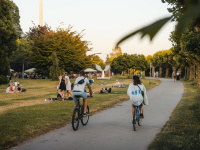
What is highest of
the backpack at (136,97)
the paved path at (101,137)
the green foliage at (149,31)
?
the green foliage at (149,31)

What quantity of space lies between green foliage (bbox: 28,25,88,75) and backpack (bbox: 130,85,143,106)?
1583 inches

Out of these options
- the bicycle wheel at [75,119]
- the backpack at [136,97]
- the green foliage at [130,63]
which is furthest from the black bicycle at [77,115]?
the green foliage at [130,63]

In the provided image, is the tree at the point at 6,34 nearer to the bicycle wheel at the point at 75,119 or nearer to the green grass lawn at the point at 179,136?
the bicycle wheel at the point at 75,119

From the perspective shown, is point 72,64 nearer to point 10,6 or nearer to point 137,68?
point 137,68

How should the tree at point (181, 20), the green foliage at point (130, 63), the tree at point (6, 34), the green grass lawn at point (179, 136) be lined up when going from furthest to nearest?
the green foliage at point (130, 63) → the tree at point (6, 34) → the green grass lawn at point (179, 136) → the tree at point (181, 20)

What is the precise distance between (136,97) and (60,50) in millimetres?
41629

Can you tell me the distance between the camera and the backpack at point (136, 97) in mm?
7180

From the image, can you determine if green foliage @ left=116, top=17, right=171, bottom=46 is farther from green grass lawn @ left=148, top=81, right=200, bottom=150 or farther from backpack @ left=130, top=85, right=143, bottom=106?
backpack @ left=130, top=85, right=143, bottom=106

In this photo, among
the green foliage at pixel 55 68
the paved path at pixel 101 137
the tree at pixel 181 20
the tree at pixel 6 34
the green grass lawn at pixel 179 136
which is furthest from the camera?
the green foliage at pixel 55 68

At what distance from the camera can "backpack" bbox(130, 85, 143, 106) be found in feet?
23.6

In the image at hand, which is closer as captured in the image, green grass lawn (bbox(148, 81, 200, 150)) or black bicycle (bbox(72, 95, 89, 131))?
green grass lawn (bbox(148, 81, 200, 150))

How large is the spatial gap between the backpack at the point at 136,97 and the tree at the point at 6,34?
2163 cm

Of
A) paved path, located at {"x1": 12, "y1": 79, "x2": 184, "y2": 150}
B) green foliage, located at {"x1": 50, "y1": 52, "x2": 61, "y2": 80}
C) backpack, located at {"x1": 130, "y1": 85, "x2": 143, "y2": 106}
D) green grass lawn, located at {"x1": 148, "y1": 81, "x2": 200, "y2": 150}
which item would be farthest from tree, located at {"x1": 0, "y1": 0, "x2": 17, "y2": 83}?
green grass lawn, located at {"x1": 148, "y1": 81, "x2": 200, "y2": 150}

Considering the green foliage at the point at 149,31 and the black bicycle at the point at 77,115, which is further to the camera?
the black bicycle at the point at 77,115
